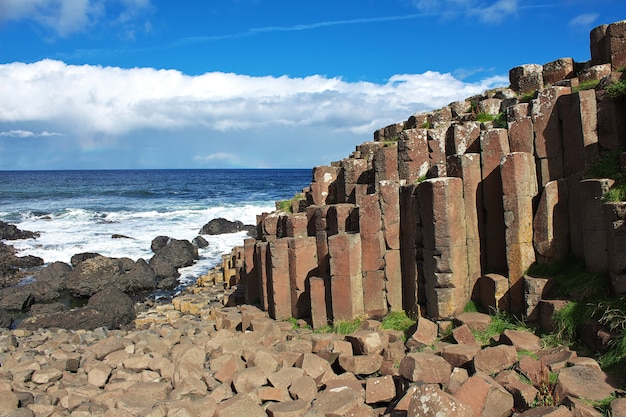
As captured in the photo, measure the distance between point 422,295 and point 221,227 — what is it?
2603 cm

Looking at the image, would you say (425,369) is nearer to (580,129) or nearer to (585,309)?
(585,309)

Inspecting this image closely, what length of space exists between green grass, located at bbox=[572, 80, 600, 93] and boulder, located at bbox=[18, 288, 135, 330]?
14063 mm

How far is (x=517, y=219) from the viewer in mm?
9070

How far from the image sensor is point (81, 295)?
801 inches

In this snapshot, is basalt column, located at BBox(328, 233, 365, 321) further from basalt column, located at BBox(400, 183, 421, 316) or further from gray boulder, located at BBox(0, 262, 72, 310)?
gray boulder, located at BBox(0, 262, 72, 310)

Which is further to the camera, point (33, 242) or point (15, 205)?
point (15, 205)

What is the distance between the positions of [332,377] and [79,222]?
37.8 meters

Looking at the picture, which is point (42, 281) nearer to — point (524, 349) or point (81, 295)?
point (81, 295)

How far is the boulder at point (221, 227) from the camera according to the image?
112ft

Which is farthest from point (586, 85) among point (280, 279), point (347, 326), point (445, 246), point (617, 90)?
point (280, 279)

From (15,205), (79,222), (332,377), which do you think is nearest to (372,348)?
(332,377)

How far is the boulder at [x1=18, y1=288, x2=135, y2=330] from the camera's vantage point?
1588cm

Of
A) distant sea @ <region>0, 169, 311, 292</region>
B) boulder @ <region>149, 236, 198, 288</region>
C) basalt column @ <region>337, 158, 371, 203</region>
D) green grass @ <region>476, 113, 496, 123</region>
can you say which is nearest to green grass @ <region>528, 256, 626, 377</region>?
green grass @ <region>476, 113, 496, 123</region>

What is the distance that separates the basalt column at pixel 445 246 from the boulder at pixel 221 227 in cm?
2594
